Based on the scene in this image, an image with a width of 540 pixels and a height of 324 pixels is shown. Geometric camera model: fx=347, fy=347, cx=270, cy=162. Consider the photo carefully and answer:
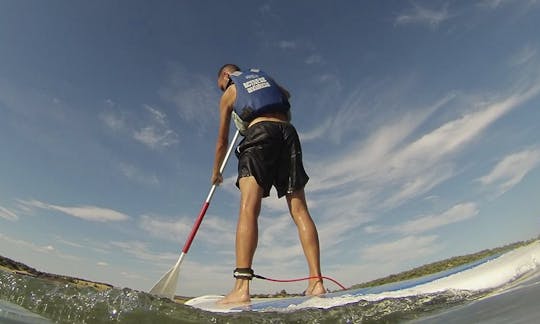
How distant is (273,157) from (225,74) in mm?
1279

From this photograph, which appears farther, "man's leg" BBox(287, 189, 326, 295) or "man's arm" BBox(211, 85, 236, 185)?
"man's arm" BBox(211, 85, 236, 185)

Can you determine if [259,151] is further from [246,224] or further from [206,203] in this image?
[206,203]

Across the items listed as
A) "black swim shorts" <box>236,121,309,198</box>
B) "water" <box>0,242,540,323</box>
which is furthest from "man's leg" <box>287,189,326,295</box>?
"water" <box>0,242,540,323</box>

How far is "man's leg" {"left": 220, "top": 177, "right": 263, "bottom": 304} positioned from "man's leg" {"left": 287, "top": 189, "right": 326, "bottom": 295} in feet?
1.47

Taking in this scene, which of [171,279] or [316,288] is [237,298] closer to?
[316,288]

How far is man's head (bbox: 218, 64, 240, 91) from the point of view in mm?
3646

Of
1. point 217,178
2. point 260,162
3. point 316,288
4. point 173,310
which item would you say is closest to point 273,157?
point 260,162

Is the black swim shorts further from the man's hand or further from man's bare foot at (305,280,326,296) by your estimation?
man's bare foot at (305,280,326,296)

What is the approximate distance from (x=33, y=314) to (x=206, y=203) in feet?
7.87

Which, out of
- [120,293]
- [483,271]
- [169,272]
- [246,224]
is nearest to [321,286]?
[246,224]

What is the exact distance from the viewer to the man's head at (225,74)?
365 cm

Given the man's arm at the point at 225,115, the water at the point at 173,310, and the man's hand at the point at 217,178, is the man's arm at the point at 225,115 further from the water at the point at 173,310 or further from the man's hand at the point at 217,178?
the water at the point at 173,310

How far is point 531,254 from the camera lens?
2.27 metres

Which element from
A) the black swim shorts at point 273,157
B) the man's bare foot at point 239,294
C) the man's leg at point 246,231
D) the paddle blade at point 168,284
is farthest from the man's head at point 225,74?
the man's bare foot at point 239,294
